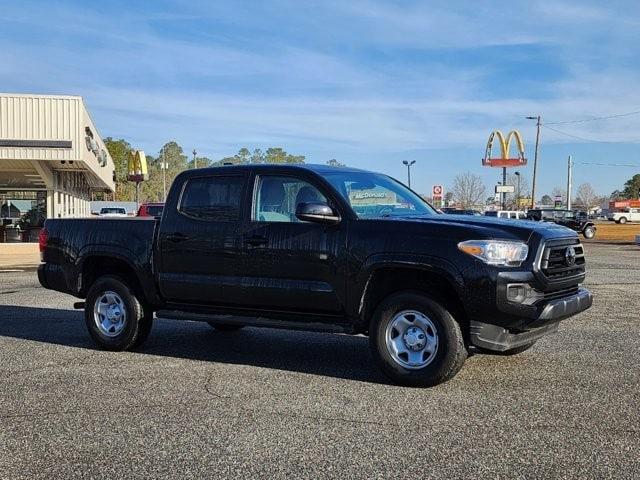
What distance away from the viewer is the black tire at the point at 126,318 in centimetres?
729

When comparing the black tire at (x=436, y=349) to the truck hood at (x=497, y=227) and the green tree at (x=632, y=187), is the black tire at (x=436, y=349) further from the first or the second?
the green tree at (x=632, y=187)

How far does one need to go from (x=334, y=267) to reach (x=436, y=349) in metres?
1.13

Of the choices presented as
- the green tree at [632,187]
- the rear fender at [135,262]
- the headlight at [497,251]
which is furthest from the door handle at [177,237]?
the green tree at [632,187]

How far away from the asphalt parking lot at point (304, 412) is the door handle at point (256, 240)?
1176 mm

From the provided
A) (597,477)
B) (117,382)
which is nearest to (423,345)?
(597,477)

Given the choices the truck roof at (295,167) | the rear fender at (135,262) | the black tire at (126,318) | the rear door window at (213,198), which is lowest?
the black tire at (126,318)

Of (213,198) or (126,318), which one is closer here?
(213,198)

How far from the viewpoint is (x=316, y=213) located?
5949 millimetres

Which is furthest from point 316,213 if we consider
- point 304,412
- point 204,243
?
point 304,412

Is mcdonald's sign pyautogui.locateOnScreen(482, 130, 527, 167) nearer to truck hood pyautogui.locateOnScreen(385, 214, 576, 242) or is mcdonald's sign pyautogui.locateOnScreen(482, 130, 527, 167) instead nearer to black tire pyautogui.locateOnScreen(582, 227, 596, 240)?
black tire pyautogui.locateOnScreen(582, 227, 596, 240)

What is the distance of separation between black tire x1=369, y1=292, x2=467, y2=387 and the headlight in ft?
1.78

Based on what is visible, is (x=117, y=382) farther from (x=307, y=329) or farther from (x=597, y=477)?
(x=597, y=477)

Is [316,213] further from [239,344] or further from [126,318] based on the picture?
[126,318]

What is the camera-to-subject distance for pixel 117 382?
6020mm
